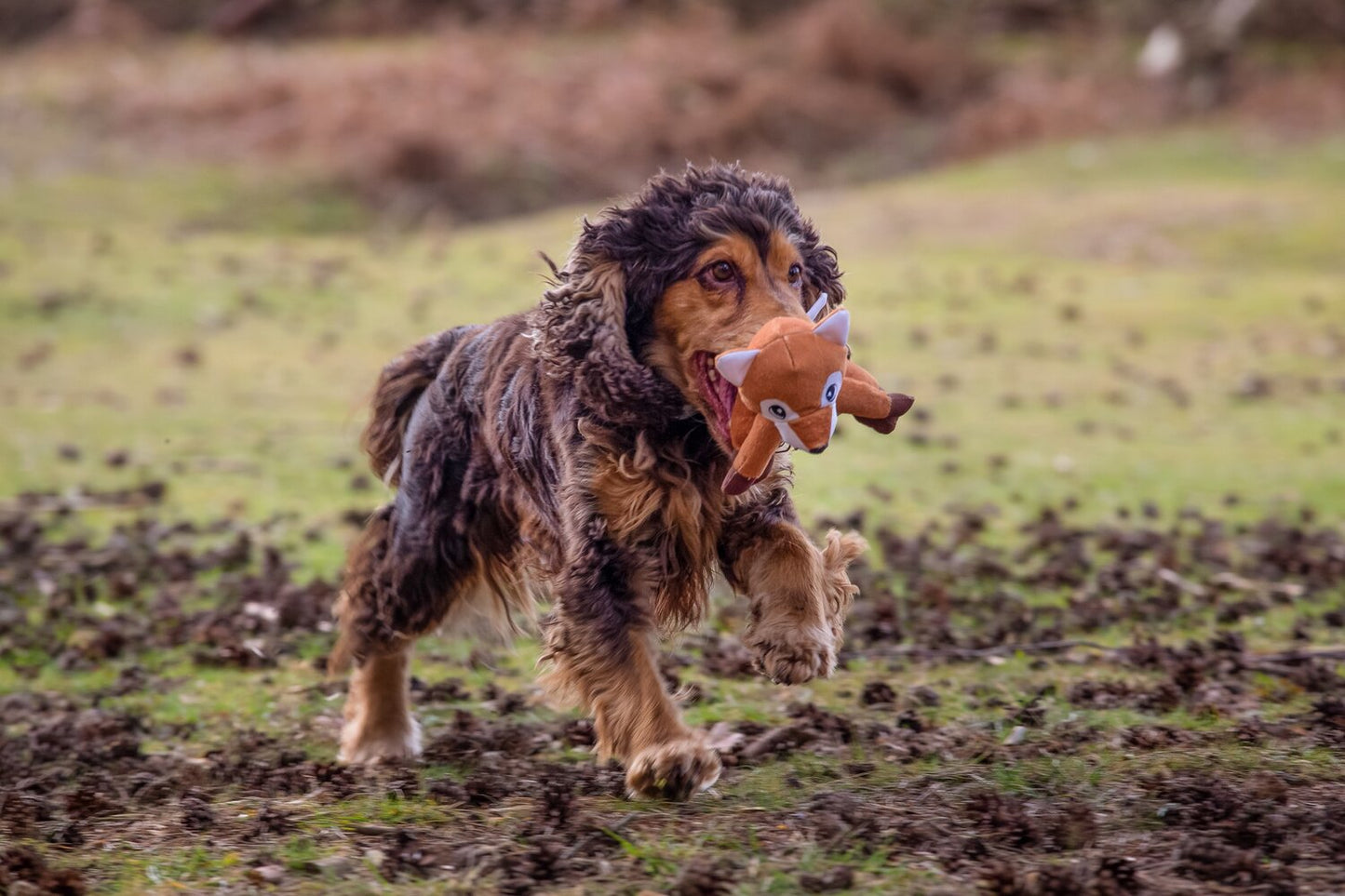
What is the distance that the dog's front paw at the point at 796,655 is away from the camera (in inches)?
198

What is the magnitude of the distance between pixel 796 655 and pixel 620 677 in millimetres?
526

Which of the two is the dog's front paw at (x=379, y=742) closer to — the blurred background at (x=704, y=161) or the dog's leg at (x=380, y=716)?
the dog's leg at (x=380, y=716)

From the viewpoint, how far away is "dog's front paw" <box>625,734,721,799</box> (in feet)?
16.1

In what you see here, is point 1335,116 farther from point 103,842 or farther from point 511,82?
point 103,842

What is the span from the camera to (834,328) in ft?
15.5

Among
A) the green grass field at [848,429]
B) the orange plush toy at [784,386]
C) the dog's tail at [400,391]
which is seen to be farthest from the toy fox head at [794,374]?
the dog's tail at [400,391]

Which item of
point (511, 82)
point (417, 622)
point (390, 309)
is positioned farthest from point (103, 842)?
point (511, 82)

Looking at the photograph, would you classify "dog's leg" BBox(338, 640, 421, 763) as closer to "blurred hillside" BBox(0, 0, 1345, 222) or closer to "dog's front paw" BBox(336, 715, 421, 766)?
"dog's front paw" BBox(336, 715, 421, 766)

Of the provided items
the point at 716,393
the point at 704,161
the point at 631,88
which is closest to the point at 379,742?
the point at 716,393

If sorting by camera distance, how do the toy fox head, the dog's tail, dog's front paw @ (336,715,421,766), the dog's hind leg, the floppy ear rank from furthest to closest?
1. the dog's tail
2. dog's front paw @ (336,715,421,766)
3. the dog's hind leg
4. the floppy ear
5. the toy fox head

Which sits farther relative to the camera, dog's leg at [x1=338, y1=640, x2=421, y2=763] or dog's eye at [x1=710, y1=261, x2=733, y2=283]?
dog's leg at [x1=338, y1=640, x2=421, y2=763]

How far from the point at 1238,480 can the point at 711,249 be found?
25.1 feet

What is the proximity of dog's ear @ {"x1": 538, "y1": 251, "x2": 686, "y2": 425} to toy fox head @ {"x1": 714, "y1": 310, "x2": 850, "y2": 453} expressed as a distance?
1.19 feet

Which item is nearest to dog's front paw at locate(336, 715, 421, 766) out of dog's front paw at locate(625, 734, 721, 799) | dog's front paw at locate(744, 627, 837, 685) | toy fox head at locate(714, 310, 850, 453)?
dog's front paw at locate(625, 734, 721, 799)
